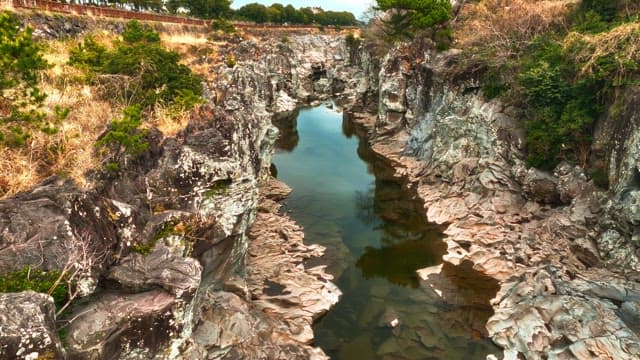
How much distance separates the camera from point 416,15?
38625mm

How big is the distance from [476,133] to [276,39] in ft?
174

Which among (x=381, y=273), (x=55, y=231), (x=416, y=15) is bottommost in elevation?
(x=381, y=273)

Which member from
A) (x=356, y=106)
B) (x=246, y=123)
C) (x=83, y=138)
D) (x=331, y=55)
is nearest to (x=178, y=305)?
(x=83, y=138)

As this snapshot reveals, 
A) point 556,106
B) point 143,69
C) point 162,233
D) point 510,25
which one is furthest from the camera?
point 510,25

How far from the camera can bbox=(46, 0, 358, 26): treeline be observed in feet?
167

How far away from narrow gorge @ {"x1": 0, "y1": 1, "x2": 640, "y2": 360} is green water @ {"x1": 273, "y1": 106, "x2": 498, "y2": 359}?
11cm

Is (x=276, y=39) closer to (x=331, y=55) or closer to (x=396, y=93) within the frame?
(x=331, y=55)

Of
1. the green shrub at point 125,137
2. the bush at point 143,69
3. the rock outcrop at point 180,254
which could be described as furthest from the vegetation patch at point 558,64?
the green shrub at point 125,137

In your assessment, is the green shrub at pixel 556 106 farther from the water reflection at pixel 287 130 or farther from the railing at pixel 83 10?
the railing at pixel 83 10

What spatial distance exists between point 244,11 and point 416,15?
187 ft

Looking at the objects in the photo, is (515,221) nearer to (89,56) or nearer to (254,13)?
(89,56)

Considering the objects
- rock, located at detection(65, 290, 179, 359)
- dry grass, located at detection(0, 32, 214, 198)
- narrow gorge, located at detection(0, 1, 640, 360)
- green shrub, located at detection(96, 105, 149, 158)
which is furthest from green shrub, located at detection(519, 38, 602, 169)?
rock, located at detection(65, 290, 179, 359)

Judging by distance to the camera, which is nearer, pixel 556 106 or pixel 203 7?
pixel 556 106

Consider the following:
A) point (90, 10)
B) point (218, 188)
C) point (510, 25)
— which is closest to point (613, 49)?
point (510, 25)
